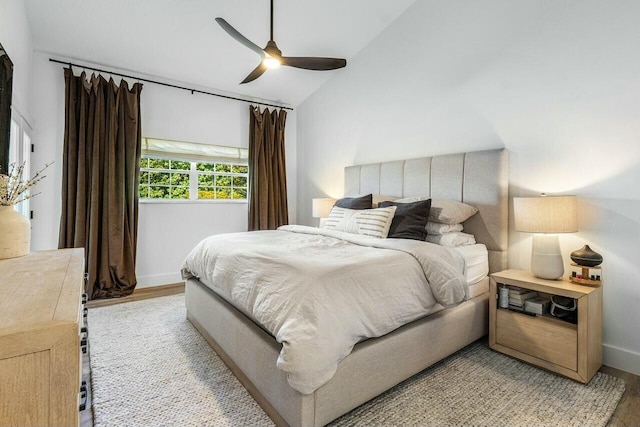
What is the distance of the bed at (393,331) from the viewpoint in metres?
1.44

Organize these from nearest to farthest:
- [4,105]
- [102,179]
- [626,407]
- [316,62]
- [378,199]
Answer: [626,407], [4,105], [316,62], [378,199], [102,179]

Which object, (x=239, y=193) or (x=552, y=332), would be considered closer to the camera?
(x=552, y=332)

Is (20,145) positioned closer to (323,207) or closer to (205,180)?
(205,180)

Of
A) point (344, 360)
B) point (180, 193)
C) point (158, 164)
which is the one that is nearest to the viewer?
point (344, 360)

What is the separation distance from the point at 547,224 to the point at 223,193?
3.85 m

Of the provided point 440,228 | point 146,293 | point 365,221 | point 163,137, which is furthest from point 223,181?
point 440,228

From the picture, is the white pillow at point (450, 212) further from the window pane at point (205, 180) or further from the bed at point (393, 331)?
the window pane at point (205, 180)

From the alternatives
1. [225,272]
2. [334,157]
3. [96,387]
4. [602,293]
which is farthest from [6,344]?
[334,157]

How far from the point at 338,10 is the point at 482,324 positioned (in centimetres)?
326

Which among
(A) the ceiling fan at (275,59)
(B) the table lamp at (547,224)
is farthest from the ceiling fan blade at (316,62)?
(B) the table lamp at (547,224)

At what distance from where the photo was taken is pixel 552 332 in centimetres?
194

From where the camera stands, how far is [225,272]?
1.97 meters

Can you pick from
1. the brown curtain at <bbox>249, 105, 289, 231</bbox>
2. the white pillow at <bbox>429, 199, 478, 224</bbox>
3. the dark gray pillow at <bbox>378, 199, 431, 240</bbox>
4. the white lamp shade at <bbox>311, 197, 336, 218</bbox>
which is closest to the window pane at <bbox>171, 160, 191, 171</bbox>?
the brown curtain at <bbox>249, 105, 289, 231</bbox>

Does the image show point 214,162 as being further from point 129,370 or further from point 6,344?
point 6,344
